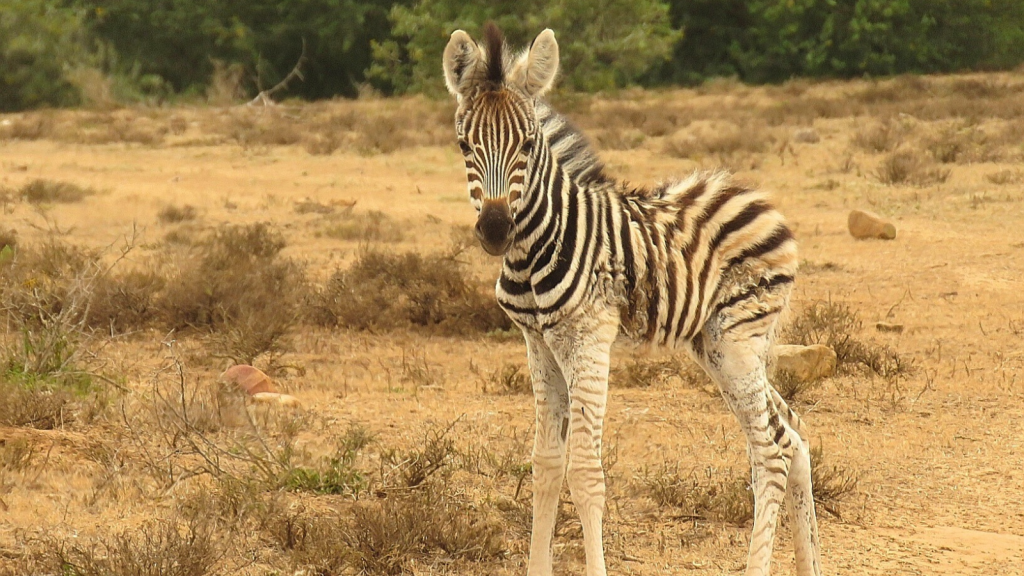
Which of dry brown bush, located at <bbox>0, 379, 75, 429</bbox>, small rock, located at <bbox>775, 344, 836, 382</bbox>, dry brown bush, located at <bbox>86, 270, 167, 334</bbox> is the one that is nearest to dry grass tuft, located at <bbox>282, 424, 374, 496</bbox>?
dry brown bush, located at <bbox>0, 379, 75, 429</bbox>

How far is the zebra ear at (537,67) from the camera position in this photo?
14.4ft

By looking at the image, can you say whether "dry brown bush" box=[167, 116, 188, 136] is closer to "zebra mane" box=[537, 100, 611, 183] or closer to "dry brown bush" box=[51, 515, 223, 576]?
"dry brown bush" box=[51, 515, 223, 576]

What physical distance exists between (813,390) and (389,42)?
25.7 m

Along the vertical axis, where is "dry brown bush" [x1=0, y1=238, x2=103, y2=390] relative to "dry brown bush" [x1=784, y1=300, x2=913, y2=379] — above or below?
above

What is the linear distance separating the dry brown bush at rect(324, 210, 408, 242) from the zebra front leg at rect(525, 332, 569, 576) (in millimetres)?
7437

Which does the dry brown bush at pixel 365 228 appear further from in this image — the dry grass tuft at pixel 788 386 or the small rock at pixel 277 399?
the dry grass tuft at pixel 788 386

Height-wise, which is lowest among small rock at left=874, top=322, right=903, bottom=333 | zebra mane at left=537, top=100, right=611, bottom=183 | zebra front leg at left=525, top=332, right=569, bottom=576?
small rock at left=874, top=322, right=903, bottom=333

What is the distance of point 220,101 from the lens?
1188 inches

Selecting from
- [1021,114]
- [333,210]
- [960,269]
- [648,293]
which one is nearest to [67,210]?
[333,210]

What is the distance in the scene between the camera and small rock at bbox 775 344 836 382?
7629 millimetres

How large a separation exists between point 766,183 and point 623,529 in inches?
411

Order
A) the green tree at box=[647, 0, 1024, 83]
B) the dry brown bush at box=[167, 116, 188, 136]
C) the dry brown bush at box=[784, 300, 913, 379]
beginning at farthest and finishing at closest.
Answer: the green tree at box=[647, 0, 1024, 83] → the dry brown bush at box=[167, 116, 188, 136] → the dry brown bush at box=[784, 300, 913, 379]

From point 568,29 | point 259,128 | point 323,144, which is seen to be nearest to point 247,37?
point 568,29

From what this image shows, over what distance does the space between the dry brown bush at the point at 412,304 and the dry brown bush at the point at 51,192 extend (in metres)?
5.62
